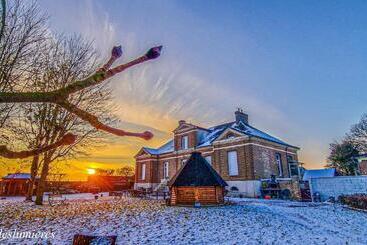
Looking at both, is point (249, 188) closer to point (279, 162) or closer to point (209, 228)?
point (279, 162)

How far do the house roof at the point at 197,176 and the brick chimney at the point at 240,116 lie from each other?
13135 millimetres

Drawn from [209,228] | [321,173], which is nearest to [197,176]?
[209,228]

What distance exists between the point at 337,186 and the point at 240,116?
43.8ft

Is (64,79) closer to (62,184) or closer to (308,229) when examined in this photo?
(308,229)

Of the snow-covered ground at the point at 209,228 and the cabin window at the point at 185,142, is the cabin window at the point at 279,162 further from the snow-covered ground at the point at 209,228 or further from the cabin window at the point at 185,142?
the snow-covered ground at the point at 209,228

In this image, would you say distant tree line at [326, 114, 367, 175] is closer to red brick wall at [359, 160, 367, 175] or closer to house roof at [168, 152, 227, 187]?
red brick wall at [359, 160, 367, 175]

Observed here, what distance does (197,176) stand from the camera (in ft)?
50.0

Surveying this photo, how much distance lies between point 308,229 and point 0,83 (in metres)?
13.0

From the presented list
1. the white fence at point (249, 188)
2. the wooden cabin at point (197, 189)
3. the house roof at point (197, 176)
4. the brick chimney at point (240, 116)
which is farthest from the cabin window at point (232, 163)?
the wooden cabin at point (197, 189)

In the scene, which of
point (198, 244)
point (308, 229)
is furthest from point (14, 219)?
point (308, 229)

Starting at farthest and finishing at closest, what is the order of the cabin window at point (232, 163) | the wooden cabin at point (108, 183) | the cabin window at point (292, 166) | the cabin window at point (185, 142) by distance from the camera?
the wooden cabin at point (108, 183) → the cabin window at point (185, 142) → the cabin window at point (292, 166) → the cabin window at point (232, 163)

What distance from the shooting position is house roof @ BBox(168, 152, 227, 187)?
14.7 meters

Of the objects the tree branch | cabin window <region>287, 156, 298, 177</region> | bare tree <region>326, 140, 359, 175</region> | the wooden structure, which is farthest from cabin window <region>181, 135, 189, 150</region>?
the tree branch

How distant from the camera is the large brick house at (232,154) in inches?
882
